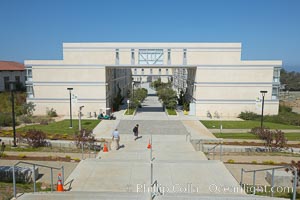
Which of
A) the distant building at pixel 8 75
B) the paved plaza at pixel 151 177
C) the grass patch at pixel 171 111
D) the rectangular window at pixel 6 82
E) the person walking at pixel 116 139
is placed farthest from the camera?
the distant building at pixel 8 75

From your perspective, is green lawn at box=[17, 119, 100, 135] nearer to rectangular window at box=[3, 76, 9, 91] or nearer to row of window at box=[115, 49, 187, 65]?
row of window at box=[115, 49, 187, 65]

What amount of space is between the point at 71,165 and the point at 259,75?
26.2m

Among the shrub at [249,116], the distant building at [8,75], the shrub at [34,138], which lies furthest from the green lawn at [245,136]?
the distant building at [8,75]

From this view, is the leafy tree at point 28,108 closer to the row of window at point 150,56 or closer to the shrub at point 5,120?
the shrub at point 5,120

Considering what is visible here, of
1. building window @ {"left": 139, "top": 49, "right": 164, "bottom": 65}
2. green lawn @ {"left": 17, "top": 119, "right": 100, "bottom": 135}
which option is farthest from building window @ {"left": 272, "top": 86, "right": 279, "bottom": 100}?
green lawn @ {"left": 17, "top": 119, "right": 100, "bottom": 135}

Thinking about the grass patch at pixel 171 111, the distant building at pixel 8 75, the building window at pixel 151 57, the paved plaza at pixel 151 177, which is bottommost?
the grass patch at pixel 171 111

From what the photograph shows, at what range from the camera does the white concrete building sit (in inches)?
1232

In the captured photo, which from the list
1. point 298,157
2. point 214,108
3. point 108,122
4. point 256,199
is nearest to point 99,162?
point 256,199

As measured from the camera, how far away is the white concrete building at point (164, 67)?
31.3 meters

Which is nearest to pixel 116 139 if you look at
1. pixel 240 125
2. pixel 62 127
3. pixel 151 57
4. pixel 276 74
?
Result: pixel 62 127

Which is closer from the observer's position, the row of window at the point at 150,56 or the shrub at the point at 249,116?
the shrub at the point at 249,116

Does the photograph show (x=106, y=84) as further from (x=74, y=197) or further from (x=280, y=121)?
(x=74, y=197)

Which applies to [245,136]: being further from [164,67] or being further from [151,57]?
[151,57]

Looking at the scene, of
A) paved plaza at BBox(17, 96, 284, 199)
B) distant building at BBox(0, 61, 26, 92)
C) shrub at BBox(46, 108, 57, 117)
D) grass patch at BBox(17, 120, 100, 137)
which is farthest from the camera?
distant building at BBox(0, 61, 26, 92)
